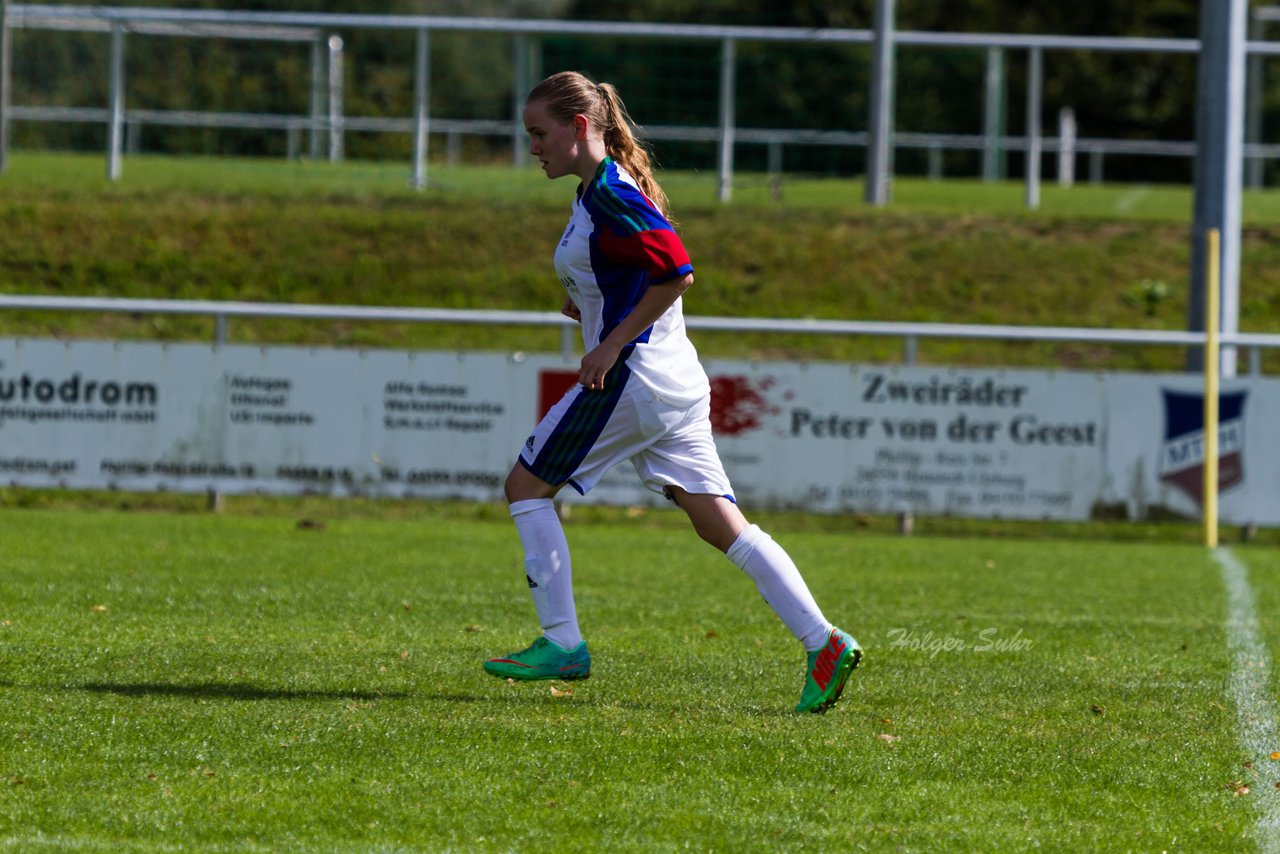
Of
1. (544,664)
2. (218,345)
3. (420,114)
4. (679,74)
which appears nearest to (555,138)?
(544,664)

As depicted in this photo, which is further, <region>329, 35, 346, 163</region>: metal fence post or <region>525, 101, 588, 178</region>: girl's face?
<region>329, 35, 346, 163</region>: metal fence post

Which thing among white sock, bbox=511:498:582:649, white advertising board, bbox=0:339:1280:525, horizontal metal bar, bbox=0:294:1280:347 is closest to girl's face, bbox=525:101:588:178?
white sock, bbox=511:498:582:649

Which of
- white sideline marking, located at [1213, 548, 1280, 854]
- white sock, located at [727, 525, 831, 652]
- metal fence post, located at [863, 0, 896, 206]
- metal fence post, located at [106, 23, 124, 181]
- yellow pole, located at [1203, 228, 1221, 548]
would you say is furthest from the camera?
metal fence post, located at [106, 23, 124, 181]

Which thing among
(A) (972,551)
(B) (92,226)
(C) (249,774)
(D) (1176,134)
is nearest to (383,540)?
(A) (972,551)

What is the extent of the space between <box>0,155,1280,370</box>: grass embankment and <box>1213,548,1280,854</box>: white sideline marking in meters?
8.11

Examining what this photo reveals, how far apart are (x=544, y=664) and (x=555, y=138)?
63.4 inches

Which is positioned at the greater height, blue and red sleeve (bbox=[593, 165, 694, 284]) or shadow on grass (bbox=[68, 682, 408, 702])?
blue and red sleeve (bbox=[593, 165, 694, 284])

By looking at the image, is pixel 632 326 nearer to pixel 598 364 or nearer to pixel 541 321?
pixel 598 364

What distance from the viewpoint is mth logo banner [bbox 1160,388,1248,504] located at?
437 inches

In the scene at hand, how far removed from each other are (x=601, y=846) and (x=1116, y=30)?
40.0m

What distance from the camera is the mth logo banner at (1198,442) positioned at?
11.1m

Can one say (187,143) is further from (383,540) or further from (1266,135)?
(1266,135)

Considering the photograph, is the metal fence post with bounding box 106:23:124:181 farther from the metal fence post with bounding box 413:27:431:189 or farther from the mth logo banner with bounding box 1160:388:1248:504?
the mth logo banner with bounding box 1160:388:1248:504

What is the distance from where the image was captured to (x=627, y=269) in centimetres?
479
